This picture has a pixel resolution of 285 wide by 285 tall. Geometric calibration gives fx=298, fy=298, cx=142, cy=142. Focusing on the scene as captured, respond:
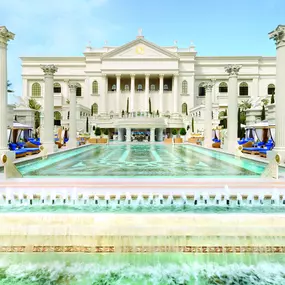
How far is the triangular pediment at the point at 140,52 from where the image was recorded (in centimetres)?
6262

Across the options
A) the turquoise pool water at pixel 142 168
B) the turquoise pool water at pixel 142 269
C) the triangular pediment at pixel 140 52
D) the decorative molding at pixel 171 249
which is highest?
the triangular pediment at pixel 140 52

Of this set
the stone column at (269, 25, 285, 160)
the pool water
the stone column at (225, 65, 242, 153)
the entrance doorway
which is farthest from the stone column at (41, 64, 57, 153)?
the entrance doorway

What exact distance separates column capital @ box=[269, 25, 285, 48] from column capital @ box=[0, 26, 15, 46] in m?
12.1

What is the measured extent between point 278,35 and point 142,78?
55.9 meters

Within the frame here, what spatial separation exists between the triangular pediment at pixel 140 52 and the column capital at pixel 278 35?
50879 millimetres

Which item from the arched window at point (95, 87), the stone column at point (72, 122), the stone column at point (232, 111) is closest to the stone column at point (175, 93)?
the arched window at point (95, 87)

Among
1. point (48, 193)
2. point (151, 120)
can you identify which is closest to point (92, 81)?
point (151, 120)

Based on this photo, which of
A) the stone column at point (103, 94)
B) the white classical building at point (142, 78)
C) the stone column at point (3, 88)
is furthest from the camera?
the stone column at point (103, 94)

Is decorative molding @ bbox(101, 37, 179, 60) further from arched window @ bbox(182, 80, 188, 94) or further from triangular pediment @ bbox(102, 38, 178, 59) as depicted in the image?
arched window @ bbox(182, 80, 188, 94)

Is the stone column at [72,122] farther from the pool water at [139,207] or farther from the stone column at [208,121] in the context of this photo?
the pool water at [139,207]

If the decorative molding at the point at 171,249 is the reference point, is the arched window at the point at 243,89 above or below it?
above

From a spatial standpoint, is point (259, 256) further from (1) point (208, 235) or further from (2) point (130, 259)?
(2) point (130, 259)

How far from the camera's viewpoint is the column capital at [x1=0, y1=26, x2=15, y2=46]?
44.8ft

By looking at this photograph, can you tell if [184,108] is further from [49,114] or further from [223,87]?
[49,114]
